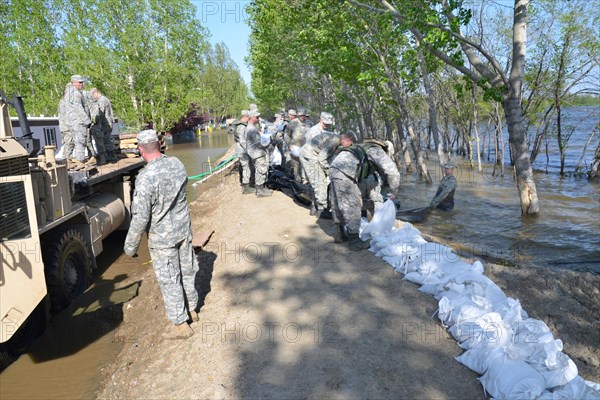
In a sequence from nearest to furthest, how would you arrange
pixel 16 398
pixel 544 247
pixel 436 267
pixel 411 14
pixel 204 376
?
pixel 204 376
pixel 16 398
pixel 436 267
pixel 544 247
pixel 411 14

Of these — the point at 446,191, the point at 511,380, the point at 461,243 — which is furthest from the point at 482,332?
the point at 446,191

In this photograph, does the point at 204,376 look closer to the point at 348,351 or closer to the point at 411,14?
the point at 348,351

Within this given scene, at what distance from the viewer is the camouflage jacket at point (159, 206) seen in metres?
3.77

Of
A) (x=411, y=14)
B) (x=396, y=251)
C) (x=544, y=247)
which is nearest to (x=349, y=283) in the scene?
(x=396, y=251)

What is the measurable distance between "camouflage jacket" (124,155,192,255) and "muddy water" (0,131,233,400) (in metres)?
1.37

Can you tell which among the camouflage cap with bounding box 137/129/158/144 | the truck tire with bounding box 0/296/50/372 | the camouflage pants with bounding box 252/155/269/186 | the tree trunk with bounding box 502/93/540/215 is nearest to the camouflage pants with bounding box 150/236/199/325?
the camouflage cap with bounding box 137/129/158/144

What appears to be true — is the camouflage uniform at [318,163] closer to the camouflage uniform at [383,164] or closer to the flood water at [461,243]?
the camouflage uniform at [383,164]

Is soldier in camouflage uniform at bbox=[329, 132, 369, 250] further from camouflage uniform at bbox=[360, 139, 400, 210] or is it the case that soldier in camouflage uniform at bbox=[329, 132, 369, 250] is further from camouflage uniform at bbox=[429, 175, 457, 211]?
camouflage uniform at bbox=[429, 175, 457, 211]

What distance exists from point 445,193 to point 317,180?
125 inches

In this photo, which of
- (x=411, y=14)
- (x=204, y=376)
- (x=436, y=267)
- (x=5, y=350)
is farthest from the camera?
(x=411, y=14)

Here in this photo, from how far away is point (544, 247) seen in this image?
754 cm

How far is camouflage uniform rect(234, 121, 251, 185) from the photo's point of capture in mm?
9453

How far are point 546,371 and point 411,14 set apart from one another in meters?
7.15

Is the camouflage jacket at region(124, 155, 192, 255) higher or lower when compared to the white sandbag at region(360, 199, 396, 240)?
higher
